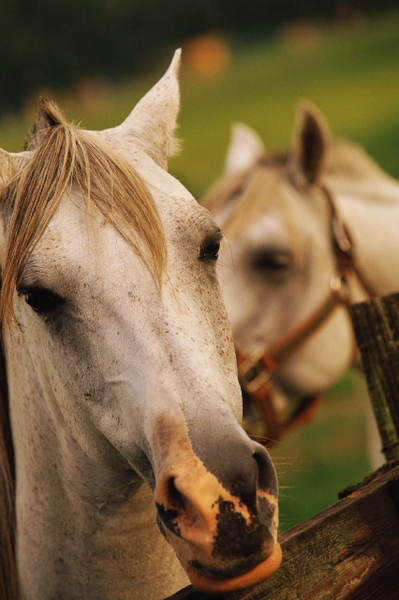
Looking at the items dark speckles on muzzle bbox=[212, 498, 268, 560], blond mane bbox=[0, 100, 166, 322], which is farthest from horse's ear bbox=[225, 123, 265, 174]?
dark speckles on muzzle bbox=[212, 498, 268, 560]

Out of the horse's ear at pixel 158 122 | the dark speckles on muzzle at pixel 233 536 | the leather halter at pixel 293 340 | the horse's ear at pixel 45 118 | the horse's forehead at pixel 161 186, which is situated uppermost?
the horse's ear at pixel 45 118

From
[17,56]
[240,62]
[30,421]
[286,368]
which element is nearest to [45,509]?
[30,421]

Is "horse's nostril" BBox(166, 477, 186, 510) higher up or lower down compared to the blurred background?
lower down

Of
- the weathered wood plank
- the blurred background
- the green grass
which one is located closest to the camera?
the weathered wood plank

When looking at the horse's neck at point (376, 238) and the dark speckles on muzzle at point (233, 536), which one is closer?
the dark speckles on muzzle at point (233, 536)

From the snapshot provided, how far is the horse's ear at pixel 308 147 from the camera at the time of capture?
3055mm

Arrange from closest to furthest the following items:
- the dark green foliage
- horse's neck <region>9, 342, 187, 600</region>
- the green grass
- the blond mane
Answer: the blond mane → horse's neck <region>9, 342, 187, 600</region> → the green grass → the dark green foliage

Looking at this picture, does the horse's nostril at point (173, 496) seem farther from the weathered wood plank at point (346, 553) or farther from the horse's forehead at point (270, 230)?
the horse's forehead at point (270, 230)

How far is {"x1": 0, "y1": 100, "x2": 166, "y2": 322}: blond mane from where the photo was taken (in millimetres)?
1201

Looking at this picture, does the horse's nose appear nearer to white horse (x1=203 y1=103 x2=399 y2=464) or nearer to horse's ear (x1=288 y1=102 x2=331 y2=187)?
white horse (x1=203 y1=103 x2=399 y2=464)

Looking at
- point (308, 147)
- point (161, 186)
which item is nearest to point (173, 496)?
point (161, 186)

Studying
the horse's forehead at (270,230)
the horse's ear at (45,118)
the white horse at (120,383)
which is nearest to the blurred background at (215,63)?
the horse's forehead at (270,230)

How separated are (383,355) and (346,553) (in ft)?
1.98

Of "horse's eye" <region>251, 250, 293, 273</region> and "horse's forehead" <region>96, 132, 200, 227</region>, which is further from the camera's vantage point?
"horse's eye" <region>251, 250, 293, 273</region>
